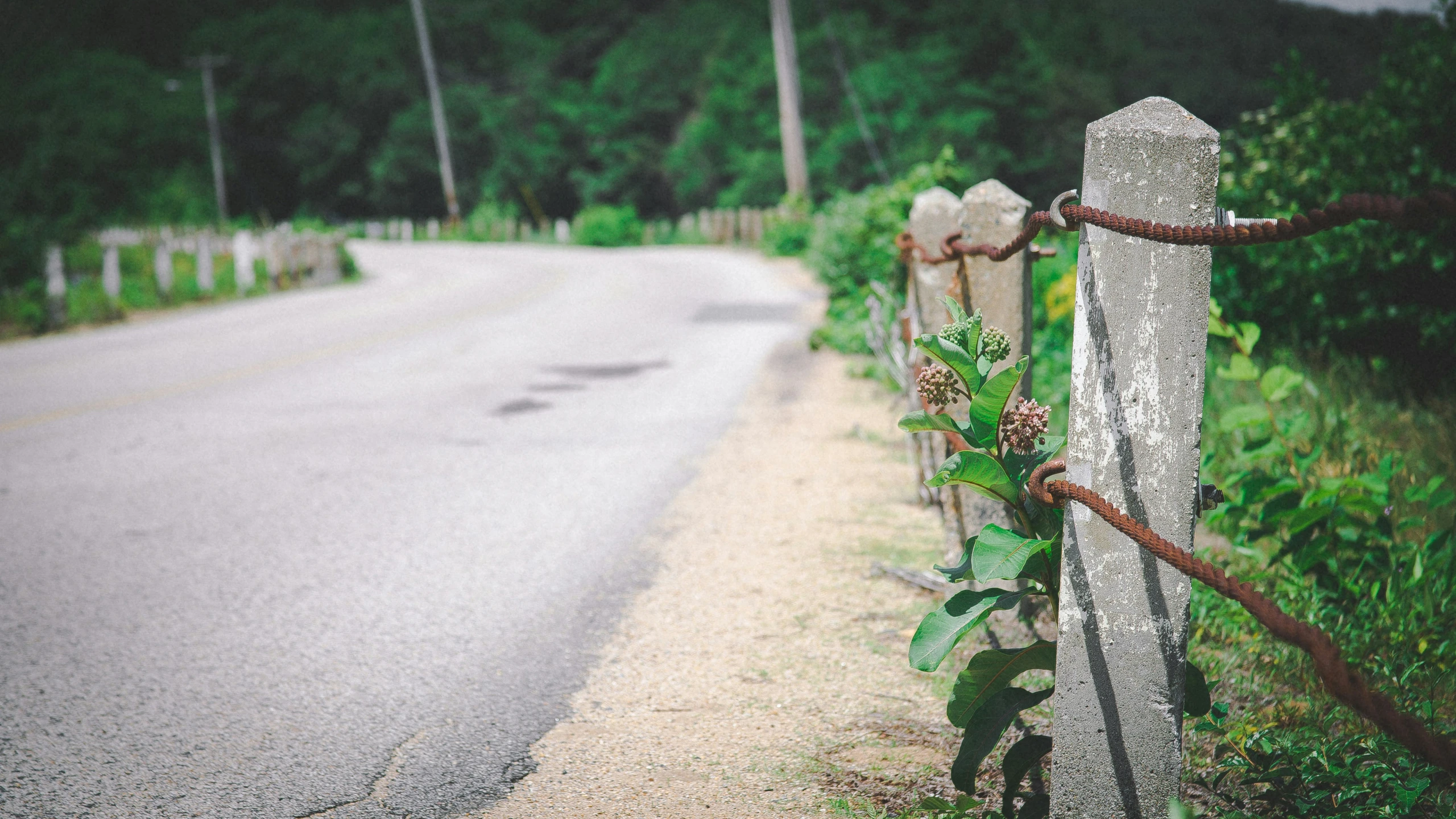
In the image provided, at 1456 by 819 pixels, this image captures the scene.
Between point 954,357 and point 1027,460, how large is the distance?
1.03 ft

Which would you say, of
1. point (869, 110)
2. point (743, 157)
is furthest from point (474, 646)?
point (743, 157)

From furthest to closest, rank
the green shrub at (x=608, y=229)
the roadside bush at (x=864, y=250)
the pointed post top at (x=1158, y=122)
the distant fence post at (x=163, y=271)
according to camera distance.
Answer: the green shrub at (x=608, y=229)
the distant fence post at (x=163, y=271)
the roadside bush at (x=864, y=250)
the pointed post top at (x=1158, y=122)

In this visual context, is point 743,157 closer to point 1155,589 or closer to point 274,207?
point 274,207

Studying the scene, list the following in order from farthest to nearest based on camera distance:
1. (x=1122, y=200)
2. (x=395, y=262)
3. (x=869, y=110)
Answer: (x=869, y=110) < (x=395, y=262) < (x=1122, y=200)

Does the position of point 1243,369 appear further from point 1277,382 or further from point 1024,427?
point 1024,427

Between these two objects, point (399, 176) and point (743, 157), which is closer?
point (743, 157)

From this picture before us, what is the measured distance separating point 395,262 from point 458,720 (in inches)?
959

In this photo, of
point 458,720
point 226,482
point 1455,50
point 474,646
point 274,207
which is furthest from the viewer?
point 274,207

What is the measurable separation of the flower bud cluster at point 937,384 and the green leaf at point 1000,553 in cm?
32

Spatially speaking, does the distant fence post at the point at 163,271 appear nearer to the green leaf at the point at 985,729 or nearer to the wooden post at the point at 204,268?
the wooden post at the point at 204,268

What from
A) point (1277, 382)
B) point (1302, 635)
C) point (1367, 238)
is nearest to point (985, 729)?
point (1302, 635)

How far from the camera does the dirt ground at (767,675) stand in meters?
2.39

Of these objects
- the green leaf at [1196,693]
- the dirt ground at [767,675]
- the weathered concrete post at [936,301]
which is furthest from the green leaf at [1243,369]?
the green leaf at [1196,693]

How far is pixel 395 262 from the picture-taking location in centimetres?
2533
